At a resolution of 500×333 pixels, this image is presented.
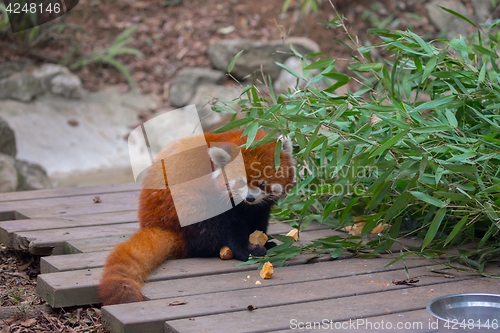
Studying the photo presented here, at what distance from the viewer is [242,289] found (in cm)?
232

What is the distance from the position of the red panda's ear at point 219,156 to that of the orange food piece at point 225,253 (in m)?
0.34

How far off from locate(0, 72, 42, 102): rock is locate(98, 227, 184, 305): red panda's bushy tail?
4.47m

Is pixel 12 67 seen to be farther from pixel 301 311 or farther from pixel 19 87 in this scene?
pixel 301 311

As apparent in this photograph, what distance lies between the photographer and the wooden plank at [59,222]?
3035mm

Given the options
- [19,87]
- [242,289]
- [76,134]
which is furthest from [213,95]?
[242,289]

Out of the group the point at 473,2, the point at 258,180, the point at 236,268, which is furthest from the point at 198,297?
the point at 473,2

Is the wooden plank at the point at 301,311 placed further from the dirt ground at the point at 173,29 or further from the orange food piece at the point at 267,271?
the dirt ground at the point at 173,29

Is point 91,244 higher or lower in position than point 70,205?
higher

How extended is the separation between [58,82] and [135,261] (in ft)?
16.4

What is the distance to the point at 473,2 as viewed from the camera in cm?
849

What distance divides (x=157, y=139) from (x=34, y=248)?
3.90 m

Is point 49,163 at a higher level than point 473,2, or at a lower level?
lower

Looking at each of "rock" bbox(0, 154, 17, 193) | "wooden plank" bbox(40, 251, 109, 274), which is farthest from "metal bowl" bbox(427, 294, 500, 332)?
"rock" bbox(0, 154, 17, 193)

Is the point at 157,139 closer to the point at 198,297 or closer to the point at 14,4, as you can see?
the point at 14,4
